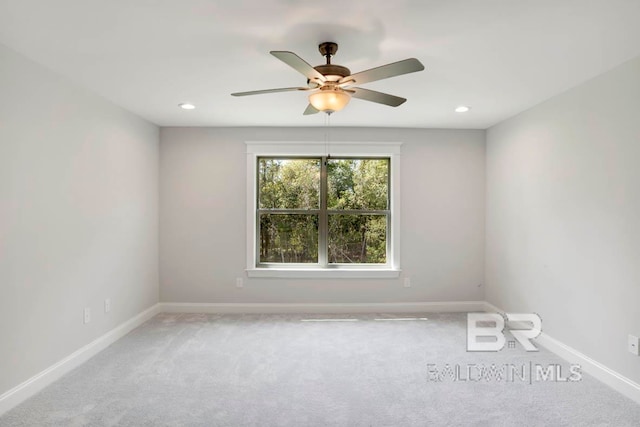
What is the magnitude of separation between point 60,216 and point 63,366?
116 cm

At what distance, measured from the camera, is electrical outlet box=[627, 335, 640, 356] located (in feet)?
8.05

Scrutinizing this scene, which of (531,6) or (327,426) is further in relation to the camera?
(327,426)

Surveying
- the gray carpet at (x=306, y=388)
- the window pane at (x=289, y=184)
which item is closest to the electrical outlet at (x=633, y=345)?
the gray carpet at (x=306, y=388)

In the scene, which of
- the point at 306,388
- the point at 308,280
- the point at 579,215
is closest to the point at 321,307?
the point at 308,280

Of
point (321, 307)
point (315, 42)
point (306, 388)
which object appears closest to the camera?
point (315, 42)

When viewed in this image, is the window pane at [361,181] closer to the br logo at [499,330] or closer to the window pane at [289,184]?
the window pane at [289,184]

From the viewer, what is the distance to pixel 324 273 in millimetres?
4492

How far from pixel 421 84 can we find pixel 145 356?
3.30 meters

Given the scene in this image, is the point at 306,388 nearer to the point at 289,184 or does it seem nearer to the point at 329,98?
the point at 329,98

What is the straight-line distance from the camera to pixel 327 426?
2129 millimetres

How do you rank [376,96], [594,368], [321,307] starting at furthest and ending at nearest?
[321,307], [594,368], [376,96]

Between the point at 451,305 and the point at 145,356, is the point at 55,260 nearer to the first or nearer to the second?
the point at 145,356

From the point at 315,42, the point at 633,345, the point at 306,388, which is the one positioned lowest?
the point at 306,388

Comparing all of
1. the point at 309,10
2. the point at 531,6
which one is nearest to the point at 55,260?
the point at 309,10
